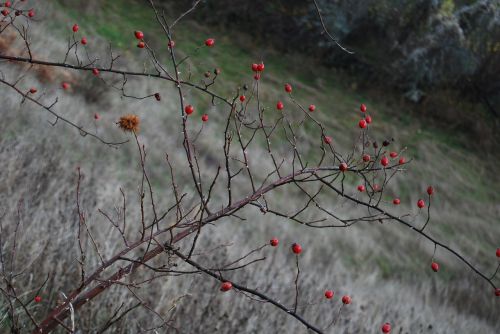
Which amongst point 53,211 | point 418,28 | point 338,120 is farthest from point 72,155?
point 418,28

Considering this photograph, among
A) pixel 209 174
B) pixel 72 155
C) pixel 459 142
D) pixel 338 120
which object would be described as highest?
pixel 459 142

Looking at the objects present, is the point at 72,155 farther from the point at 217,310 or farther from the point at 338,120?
the point at 338,120

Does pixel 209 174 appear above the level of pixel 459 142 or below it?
below

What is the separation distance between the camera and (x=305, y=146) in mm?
9656

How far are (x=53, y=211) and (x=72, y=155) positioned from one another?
1.80 metres

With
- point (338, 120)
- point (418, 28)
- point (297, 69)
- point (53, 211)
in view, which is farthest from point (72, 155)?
point (418, 28)

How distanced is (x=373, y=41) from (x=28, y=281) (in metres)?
11.8

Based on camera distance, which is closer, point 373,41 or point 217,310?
point 217,310

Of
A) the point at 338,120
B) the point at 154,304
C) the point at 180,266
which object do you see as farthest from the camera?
the point at 338,120

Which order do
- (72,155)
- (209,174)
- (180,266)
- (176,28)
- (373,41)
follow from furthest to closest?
(373,41)
(176,28)
(209,174)
(72,155)
(180,266)

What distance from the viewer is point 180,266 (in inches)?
152

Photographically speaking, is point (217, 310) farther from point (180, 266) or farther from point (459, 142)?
point (459, 142)

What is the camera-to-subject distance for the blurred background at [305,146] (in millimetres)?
3303

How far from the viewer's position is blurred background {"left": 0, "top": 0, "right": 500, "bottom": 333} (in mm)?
3303
